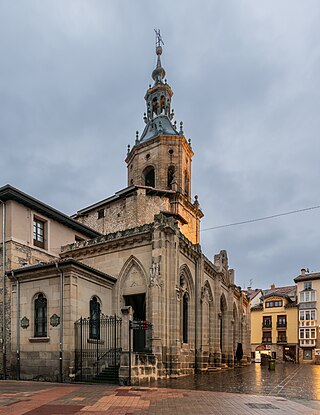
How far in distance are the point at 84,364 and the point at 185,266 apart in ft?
27.5

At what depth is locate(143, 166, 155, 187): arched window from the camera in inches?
1934

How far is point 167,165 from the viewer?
47.7m

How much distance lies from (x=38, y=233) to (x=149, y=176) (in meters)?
26.7

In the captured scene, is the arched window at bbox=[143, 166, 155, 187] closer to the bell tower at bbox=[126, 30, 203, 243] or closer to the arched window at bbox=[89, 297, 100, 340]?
the bell tower at bbox=[126, 30, 203, 243]

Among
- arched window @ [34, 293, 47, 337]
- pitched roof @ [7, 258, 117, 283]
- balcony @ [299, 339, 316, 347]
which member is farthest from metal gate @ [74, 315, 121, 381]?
balcony @ [299, 339, 316, 347]

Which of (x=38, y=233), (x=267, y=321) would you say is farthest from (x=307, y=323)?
(x=38, y=233)

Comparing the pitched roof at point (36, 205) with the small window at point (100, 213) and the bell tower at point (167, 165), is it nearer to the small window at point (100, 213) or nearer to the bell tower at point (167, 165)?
the small window at point (100, 213)

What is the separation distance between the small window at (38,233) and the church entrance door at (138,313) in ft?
20.8

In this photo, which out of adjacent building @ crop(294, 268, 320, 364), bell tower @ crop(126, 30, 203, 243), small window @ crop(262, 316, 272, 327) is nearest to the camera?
bell tower @ crop(126, 30, 203, 243)

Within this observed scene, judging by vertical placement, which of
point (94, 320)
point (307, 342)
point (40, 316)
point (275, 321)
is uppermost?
point (40, 316)

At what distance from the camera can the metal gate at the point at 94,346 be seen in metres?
18.6

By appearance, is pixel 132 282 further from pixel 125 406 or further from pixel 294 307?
pixel 294 307

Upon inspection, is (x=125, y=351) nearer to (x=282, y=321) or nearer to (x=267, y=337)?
(x=282, y=321)

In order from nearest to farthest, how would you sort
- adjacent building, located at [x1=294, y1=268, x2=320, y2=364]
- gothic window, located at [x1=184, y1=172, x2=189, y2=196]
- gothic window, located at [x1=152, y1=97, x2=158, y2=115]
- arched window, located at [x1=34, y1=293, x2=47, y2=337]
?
1. arched window, located at [x1=34, y1=293, x2=47, y2=337]
2. gothic window, located at [x1=184, y1=172, x2=189, y2=196]
3. gothic window, located at [x1=152, y1=97, x2=158, y2=115]
4. adjacent building, located at [x1=294, y1=268, x2=320, y2=364]
